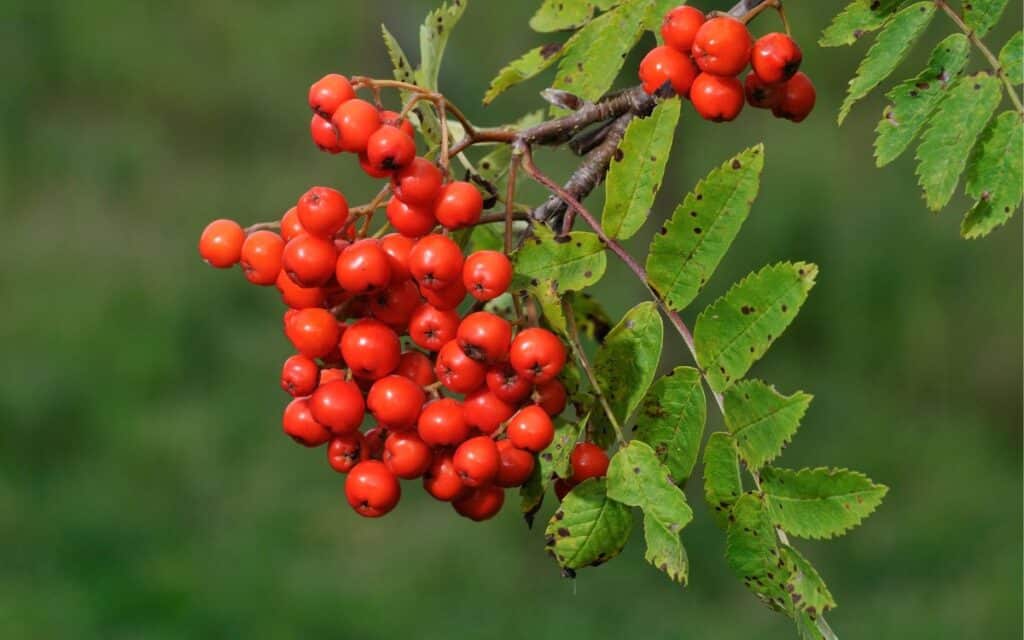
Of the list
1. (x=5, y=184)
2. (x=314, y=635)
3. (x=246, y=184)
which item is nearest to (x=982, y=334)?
(x=314, y=635)

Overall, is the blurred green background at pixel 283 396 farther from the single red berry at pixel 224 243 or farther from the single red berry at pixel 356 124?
the single red berry at pixel 356 124

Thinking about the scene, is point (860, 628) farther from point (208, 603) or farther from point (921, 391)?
point (208, 603)

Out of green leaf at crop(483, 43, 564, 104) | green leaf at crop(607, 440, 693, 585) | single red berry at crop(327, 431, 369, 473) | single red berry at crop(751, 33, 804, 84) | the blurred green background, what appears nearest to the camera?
green leaf at crop(607, 440, 693, 585)

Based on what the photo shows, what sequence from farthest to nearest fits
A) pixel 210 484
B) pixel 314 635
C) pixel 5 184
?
pixel 5 184, pixel 210 484, pixel 314 635

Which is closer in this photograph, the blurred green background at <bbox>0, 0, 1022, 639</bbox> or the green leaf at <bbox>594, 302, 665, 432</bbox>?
the green leaf at <bbox>594, 302, 665, 432</bbox>

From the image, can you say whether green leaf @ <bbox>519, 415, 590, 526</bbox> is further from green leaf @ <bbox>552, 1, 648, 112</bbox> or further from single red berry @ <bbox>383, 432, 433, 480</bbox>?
green leaf @ <bbox>552, 1, 648, 112</bbox>

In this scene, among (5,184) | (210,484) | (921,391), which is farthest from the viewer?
(5,184)

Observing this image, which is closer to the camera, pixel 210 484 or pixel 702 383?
pixel 702 383

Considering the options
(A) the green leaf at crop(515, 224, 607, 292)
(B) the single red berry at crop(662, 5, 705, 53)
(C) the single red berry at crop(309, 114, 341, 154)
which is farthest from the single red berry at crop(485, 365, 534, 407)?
(B) the single red berry at crop(662, 5, 705, 53)
